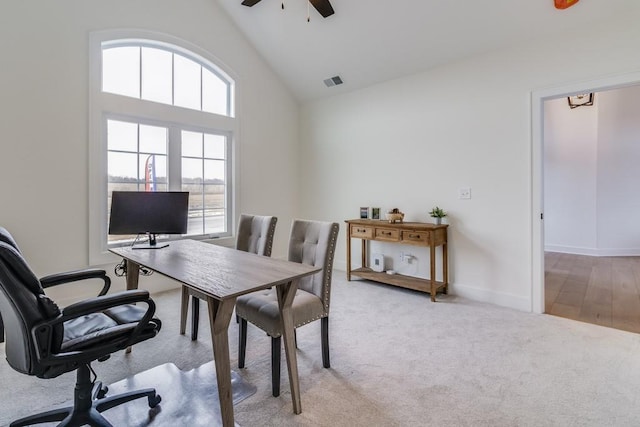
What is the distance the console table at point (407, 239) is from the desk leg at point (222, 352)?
100 inches

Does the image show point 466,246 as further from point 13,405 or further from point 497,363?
point 13,405

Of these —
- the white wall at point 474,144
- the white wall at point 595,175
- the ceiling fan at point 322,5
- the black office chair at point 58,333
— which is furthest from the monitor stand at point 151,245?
the white wall at point 595,175

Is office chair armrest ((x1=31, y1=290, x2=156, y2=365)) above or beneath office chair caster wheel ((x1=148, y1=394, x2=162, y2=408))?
above

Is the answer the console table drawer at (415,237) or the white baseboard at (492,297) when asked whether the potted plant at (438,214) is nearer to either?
the console table drawer at (415,237)

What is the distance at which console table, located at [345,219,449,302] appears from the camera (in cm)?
353

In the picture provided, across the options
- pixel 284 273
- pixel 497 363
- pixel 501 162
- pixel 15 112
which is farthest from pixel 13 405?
pixel 501 162

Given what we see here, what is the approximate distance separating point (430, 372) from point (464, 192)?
217 centimetres

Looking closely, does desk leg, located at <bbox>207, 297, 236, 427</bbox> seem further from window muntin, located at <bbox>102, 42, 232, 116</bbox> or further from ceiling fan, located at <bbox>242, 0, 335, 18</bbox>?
window muntin, located at <bbox>102, 42, 232, 116</bbox>

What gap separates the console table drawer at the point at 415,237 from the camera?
3.55 m

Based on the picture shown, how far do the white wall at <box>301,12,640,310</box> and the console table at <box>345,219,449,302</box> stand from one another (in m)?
0.20

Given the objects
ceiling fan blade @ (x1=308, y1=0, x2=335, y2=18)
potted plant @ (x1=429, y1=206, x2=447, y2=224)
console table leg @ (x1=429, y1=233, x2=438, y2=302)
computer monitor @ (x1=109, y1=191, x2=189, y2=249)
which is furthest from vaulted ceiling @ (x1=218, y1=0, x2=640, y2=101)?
computer monitor @ (x1=109, y1=191, x2=189, y2=249)

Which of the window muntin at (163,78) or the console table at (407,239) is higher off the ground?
the window muntin at (163,78)

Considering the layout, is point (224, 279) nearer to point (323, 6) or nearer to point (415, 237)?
point (415, 237)

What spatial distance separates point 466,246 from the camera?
3674 millimetres
